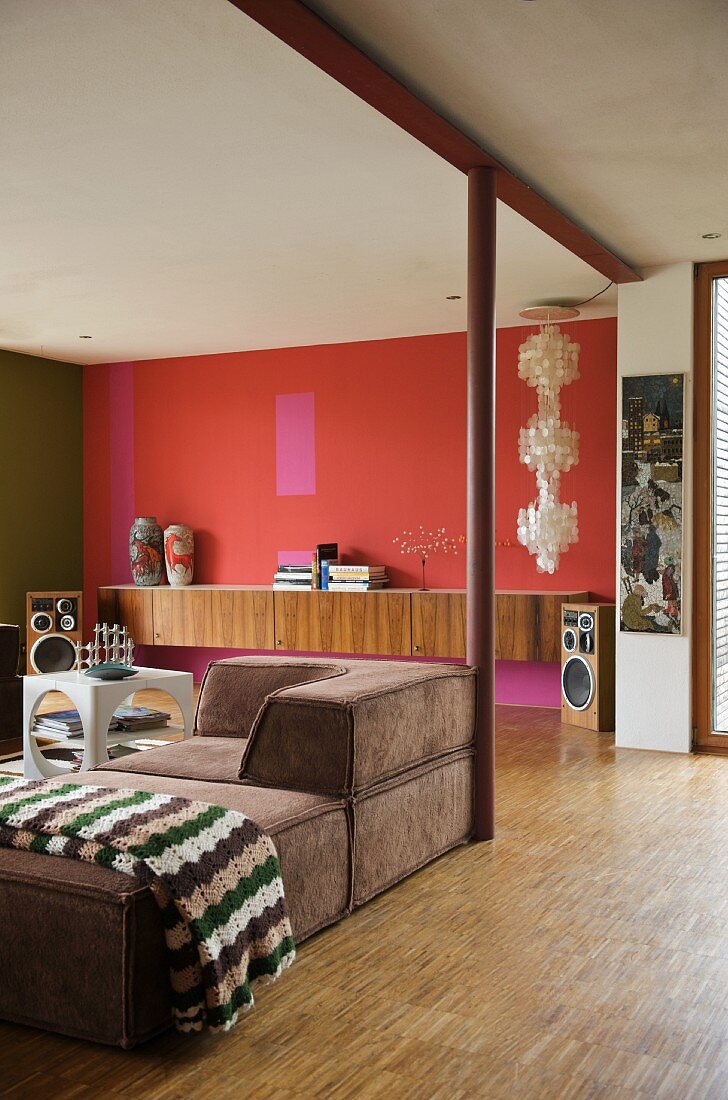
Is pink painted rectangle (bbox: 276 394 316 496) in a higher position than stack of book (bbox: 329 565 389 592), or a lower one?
higher

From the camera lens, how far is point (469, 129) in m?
3.63

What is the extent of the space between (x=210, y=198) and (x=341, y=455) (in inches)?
135

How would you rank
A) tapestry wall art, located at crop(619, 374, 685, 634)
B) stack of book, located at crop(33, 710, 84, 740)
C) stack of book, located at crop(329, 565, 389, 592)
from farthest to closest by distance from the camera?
stack of book, located at crop(329, 565, 389, 592) → tapestry wall art, located at crop(619, 374, 685, 634) → stack of book, located at crop(33, 710, 84, 740)

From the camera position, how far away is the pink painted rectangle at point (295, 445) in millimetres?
7859

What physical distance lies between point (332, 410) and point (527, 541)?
6.46ft

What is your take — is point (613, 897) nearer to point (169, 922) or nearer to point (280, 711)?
point (280, 711)

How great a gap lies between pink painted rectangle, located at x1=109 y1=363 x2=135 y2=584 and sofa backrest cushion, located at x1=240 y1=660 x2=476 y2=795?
538cm

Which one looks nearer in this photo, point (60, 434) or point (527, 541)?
point (527, 541)

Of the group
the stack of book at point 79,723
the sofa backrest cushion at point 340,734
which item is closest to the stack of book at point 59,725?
the stack of book at point 79,723

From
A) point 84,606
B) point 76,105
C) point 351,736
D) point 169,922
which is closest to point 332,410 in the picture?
point 84,606

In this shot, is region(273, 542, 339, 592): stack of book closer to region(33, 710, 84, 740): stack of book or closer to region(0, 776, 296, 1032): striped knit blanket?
region(33, 710, 84, 740): stack of book

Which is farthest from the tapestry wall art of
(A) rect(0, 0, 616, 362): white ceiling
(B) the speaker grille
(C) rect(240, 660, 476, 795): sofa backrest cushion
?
(C) rect(240, 660, 476, 795): sofa backrest cushion

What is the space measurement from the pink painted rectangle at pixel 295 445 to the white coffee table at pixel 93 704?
3.06 meters

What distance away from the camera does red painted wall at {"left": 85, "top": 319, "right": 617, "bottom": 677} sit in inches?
272
